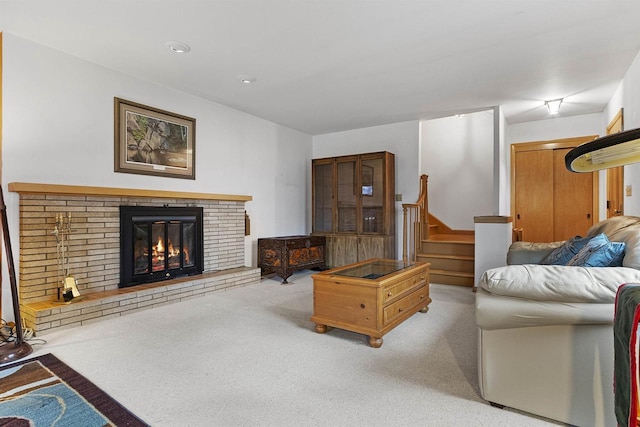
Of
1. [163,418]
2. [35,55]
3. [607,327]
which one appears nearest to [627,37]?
[607,327]

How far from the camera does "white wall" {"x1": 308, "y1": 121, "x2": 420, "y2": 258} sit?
5398 mm

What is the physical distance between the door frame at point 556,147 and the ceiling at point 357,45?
3.06 ft

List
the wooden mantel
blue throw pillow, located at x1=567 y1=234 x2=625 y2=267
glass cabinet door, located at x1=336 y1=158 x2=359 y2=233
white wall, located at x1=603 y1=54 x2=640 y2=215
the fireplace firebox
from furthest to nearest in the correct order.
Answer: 1. glass cabinet door, located at x1=336 y1=158 x2=359 y2=233
2. the fireplace firebox
3. white wall, located at x1=603 y1=54 x2=640 y2=215
4. the wooden mantel
5. blue throw pillow, located at x1=567 y1=234 x2=625 y2=267

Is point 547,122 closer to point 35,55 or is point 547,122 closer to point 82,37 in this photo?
point 82,37

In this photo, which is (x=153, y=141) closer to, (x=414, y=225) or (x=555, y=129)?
(x=414, y=225)

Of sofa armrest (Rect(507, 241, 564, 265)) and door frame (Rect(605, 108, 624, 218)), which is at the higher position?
door frame (Rect(605, 108, 624, 218))

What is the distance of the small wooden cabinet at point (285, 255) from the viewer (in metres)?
4.87

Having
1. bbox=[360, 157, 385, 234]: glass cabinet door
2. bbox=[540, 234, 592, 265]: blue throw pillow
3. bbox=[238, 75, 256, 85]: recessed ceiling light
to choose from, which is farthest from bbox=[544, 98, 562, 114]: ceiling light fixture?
bbox=[238, 75, 256, 85]: recessed ceiling light

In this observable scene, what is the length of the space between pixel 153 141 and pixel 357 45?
8.30 ft

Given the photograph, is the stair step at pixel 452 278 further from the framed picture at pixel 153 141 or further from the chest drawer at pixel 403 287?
the framed picture at pixel 153 141

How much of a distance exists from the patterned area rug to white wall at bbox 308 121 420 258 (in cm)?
445

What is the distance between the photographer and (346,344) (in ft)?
8.47

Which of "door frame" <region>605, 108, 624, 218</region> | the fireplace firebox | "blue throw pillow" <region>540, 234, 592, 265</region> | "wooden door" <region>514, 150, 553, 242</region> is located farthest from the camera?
"wooden door" <region>514, 150, 553, 242</region>

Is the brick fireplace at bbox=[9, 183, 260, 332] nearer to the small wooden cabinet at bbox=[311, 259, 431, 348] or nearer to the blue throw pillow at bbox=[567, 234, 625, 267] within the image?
the small wooden cabinet at bbox=[311, 259, 431, 348]
